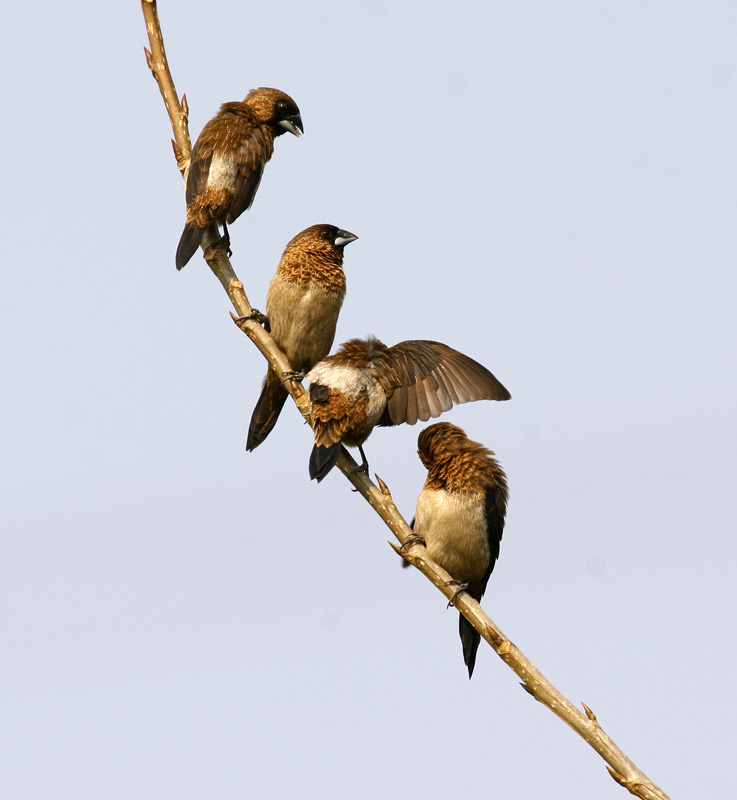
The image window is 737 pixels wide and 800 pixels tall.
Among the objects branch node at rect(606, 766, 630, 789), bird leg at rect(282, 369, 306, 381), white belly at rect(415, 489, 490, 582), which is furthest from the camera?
white belly at rect(415, 489, 490, 582)

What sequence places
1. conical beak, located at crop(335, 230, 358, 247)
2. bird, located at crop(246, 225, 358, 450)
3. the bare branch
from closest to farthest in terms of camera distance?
the bare branch < bird, located at crop(246, 225, 358, 450) < conical beak, located at crop(335, 230, 358, 247)

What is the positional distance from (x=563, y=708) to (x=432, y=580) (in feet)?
3.05

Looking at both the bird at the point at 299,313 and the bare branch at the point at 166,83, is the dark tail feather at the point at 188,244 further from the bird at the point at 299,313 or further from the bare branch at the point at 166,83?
the bird at the point at 299,313

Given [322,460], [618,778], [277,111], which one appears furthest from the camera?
[277,111]

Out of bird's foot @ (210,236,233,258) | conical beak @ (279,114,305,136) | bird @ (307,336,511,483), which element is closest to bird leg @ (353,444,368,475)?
bird @ (307,336,511,483)

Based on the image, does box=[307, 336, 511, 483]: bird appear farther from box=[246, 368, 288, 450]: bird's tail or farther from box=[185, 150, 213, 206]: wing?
box=[185, 150, 213, 206]: wing

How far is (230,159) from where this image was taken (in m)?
6.45

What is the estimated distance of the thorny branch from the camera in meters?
3.58

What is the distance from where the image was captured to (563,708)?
12.1ft

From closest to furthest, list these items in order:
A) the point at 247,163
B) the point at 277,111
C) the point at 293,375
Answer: the point at 293,375 < the point at 247,163 < the point at 277,111

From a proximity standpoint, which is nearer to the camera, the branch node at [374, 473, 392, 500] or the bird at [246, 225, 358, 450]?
the branch node at [374, 473, 392, 500]

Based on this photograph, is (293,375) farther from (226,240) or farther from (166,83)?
(166,83)

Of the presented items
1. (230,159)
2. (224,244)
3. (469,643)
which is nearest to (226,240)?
(224,244)

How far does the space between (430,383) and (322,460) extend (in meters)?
0.93
